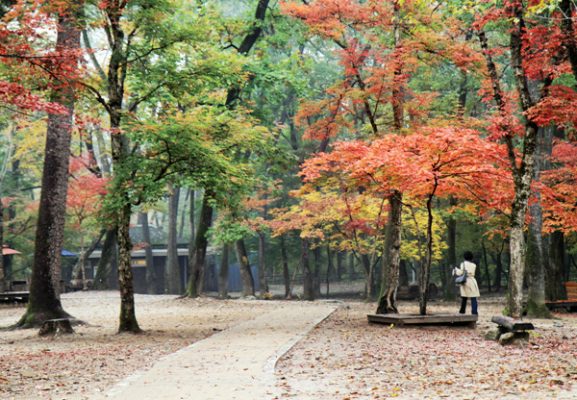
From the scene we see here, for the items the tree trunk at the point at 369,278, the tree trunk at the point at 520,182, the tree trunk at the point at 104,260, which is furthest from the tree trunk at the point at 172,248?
the tree trunk at the point at 520,182

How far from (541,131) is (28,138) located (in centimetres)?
2259

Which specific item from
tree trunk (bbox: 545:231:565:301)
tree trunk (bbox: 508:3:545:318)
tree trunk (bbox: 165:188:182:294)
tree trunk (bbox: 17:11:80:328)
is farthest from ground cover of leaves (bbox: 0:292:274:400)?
tree trunk (bbox: 165:188:182:294)

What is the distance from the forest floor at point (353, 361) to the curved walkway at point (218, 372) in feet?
0.85

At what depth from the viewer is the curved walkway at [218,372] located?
6.70 m

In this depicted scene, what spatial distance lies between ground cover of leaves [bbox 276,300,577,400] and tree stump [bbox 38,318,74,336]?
5120 mm

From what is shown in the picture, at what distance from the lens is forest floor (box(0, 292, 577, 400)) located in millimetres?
7035

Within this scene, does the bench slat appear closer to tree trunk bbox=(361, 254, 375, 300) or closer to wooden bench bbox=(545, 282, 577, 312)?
wooden bench bbox=(545, 282, 577, 312)

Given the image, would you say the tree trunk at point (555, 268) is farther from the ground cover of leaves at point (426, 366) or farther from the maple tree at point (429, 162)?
the ground cover of leaves at point (426, 366)

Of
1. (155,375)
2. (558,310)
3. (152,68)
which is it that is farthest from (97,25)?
(558,310)

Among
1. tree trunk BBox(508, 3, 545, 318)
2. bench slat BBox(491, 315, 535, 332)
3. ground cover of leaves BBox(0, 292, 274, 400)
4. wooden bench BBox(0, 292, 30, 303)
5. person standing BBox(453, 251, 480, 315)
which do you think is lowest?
ground cover of leaves BBox(0, 292, 274, 400)

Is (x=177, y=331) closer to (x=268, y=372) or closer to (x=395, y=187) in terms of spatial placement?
(x=395, y=187)

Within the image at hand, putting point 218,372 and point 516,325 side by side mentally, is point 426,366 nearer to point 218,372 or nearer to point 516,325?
point 516,325

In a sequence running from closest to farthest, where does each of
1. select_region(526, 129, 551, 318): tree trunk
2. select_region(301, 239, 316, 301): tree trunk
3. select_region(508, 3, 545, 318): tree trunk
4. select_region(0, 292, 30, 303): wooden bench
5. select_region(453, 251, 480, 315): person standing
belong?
select_region(508, 3, 545, 318): tree trunk
select_region(453, 251, 480, 315): person standing
select_region(526, 129, 551, 318): tree trunk
select_region(0, 292, 30, 303): wooden bench
select_region(301, 239, 316, 301): tree trunk

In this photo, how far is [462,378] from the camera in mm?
7602
